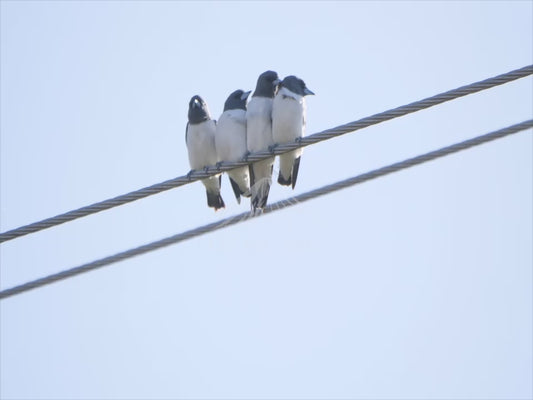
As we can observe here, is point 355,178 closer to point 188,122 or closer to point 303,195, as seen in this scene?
point 303,195

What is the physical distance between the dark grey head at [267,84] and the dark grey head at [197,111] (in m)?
0.55

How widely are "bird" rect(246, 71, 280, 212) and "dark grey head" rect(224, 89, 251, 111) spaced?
0.89 ft

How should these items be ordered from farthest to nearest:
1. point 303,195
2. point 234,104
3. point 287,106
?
1. point 234,104
2. point 287,106
3. point 303,195

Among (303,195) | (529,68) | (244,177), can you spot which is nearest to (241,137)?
(244,177)

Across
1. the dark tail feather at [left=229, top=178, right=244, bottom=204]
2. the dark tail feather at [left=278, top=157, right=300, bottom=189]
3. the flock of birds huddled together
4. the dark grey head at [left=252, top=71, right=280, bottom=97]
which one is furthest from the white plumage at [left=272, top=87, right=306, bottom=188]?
the dark tail feather at [left=229, top=178, right=244, bottom=204]

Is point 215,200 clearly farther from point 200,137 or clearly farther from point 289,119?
point 289,119

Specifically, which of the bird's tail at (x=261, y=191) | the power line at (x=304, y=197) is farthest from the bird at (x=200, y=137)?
the power line at (x=304, y=197)

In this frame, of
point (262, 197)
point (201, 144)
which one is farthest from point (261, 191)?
point (201, 144)

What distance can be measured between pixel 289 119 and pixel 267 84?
635mm

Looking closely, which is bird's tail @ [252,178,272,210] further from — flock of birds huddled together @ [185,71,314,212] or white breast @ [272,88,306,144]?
white breast @ [272,88,306,144]

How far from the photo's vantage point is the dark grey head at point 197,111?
36.0 feet

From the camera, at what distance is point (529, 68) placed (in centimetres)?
680

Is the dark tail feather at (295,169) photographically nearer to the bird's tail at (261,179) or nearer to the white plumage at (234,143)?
the bird's tail at (261,179)

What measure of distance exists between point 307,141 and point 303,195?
473mm
